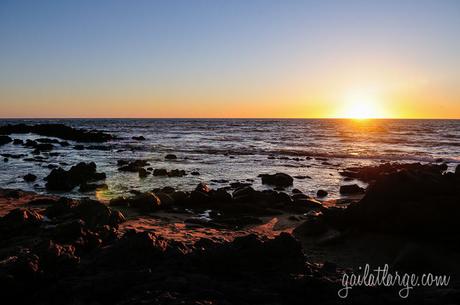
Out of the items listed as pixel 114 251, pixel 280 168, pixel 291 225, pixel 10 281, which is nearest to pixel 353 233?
pixel 291 225

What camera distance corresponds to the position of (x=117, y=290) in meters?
5.77

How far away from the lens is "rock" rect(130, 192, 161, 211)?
14164 mm

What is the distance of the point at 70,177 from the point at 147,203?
8.01m

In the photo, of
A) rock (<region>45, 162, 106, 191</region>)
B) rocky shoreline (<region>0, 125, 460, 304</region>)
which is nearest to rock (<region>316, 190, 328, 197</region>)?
rocky shoreline (<region>0, 125, 460, 304</region>)

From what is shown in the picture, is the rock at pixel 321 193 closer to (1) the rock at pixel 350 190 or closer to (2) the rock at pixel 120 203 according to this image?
(1) the rock at pixel 350 190

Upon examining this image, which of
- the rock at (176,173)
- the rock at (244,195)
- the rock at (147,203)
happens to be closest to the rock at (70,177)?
the rock at (176,173)

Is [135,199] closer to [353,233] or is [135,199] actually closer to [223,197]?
[223,197]

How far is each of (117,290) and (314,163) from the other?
27110mm

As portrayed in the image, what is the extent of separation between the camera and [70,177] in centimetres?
2023

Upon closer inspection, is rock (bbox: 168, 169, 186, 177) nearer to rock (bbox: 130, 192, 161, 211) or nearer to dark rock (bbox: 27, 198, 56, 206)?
rock (bbox: 130, 192, 161, 211)

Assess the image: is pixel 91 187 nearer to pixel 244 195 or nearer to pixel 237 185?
pixel 237 185

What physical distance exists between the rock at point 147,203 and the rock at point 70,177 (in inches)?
243

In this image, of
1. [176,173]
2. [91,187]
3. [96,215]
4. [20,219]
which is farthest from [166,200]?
[176,173]

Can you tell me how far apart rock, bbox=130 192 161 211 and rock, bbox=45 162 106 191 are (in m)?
6.16
